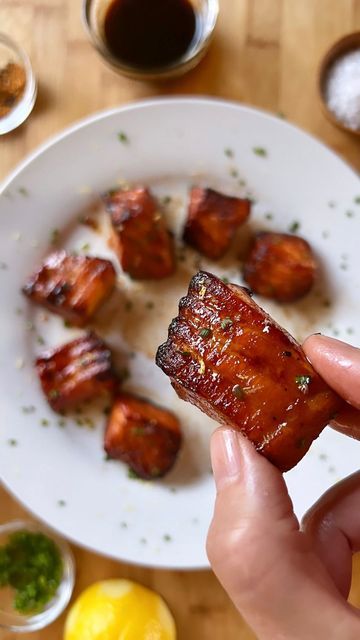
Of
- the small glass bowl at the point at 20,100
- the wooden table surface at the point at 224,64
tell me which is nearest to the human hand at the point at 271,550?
the wooden table surface at the point at 224,64

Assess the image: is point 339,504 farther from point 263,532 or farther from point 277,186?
point 277,186

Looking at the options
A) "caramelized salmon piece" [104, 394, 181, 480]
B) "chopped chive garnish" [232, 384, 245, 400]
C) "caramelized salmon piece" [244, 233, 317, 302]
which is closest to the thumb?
"chopped chive garnish" [232, 384, 245, 400]

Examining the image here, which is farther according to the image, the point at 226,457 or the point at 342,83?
the point at 342,83

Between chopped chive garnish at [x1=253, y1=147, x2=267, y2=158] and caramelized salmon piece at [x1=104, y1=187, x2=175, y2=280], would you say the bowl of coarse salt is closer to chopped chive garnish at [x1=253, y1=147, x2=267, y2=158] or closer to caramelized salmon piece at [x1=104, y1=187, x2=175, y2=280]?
chopped chive garnish at [x1=253, y1=147, x2=267, y2=158]

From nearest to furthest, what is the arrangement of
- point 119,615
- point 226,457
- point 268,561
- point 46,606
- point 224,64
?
point 268,561
point 226,457
point 119,615
point 46,606
point 224,64

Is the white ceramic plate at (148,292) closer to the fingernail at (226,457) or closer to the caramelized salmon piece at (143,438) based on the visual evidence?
the caramelized salmon piece at (143,438)

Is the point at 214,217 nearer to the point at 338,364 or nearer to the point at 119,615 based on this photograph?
the point at 338,364

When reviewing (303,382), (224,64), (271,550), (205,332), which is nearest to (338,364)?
(303,382)
